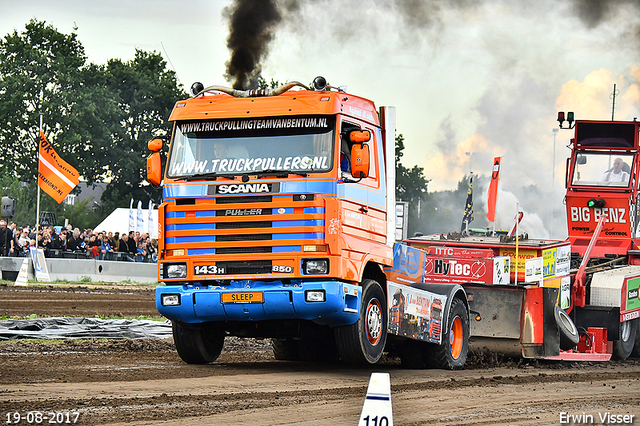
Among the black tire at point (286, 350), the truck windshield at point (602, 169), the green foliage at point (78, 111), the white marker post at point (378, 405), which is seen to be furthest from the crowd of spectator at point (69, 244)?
the green foliage at point (78, 111)

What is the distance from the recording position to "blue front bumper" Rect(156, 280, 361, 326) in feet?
34.2

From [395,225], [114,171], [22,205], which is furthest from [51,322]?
[114,171]

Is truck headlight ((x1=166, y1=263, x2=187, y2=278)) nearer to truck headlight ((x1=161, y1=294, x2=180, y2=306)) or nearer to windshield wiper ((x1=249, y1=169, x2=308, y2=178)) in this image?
truck headlight ((x1=161, y1=294, x2=180, y2=306))

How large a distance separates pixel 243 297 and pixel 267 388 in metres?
1.37

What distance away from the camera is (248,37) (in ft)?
44.7

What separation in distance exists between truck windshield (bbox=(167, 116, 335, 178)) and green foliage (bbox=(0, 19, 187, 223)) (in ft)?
174

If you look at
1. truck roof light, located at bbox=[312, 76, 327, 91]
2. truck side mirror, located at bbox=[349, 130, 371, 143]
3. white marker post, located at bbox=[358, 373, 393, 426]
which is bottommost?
white marker post, located at bbox=[358, 373, 393, 426]

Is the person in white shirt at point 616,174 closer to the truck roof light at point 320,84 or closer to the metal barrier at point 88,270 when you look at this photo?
the truck roof light at point 320,84

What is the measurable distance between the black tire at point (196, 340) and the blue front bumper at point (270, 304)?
0.64 metres

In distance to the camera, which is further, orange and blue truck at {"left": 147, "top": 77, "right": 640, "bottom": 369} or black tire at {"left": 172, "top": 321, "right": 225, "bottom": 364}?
black tire at {"left": 172, "top": 321, "right": 225, "bottom": 364}

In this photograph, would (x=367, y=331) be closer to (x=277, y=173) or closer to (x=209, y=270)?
(x=209, y=270)

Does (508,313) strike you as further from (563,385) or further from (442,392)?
(442,392)

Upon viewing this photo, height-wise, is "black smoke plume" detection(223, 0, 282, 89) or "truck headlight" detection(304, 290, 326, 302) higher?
"black smoke plume" detection(223, 0, 282, 89)

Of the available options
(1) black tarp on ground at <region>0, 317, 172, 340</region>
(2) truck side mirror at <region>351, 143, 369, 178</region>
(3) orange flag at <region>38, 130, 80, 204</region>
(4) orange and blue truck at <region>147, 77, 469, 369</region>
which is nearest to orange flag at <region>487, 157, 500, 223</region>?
(3) orange flag at <region>38, 130, 80, 204</region>
